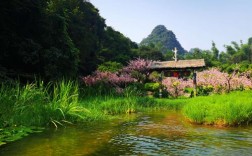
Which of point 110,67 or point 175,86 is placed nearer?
point 175,86

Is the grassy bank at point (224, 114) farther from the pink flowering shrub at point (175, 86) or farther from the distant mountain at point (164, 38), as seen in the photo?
the distant mountain at point (164, 38)

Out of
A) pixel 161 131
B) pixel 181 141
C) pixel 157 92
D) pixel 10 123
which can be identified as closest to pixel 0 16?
pixel 10 123

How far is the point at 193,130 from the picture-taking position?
1054 cm

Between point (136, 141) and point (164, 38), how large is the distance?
572ft

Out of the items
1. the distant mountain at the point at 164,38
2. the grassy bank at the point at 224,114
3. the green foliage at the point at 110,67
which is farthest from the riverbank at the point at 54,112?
the distant mountain at the point at 164,38

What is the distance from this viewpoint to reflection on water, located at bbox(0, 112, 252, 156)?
24.4 ft

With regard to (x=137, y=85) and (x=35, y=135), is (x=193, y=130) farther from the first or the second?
(x=137, y=85)

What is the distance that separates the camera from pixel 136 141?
8805 mm

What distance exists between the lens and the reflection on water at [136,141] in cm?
745

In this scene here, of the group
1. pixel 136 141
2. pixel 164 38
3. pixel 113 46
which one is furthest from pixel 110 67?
pixel 164 38

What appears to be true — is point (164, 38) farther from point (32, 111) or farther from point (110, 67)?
point (32, 111)

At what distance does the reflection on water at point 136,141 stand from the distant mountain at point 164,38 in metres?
165

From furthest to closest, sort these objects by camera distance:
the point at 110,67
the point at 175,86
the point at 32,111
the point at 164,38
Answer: the point at 164,38
the point at 110,67
the point at 175,86
the point at 32,111

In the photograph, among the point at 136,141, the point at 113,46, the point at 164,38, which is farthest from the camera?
the point at 164,38
